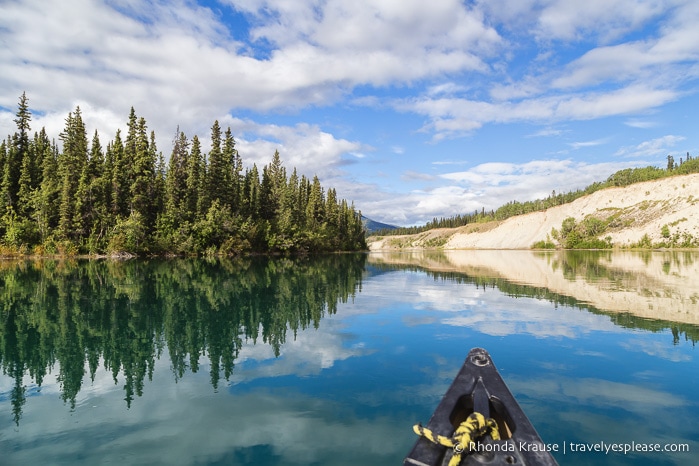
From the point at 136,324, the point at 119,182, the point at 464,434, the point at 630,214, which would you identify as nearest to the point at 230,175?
the point at 119,182

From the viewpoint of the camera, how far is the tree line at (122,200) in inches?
2142

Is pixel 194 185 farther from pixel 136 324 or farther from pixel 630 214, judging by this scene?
pixel 630 214

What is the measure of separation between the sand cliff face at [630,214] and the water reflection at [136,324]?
13376 cm

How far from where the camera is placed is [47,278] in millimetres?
28797

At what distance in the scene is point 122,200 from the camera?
5881cm

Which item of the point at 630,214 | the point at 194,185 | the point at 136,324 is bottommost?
the point at 136,324

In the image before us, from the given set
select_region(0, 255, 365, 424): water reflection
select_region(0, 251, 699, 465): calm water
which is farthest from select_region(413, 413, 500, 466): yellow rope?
select_region(0, 255, 365, 424): water reflection

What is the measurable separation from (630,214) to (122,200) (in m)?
152

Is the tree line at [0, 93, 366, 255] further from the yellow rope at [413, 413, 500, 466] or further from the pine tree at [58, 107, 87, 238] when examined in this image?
the yellow rope at [413, 413, 500, 466]

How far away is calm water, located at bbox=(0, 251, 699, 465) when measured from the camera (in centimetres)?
625

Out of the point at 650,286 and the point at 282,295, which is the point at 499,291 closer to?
the point at 650,286

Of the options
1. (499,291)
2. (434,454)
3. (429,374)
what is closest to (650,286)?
(499,291)

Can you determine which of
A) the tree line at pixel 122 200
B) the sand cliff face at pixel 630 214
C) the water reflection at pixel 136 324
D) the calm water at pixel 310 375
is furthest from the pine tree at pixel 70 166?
the sand cliff face at pixel 630 214

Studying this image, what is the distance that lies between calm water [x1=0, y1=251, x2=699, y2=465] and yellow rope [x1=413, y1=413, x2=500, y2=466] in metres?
1.56
